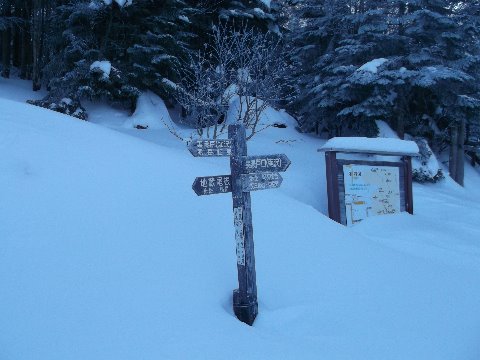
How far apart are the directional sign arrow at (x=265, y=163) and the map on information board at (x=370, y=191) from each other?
386 centimetres

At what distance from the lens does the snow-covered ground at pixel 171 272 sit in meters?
2.93

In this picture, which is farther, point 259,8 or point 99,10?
point 259,8

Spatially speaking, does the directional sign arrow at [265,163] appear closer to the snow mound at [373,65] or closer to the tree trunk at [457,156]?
the snow mound at [373,65]

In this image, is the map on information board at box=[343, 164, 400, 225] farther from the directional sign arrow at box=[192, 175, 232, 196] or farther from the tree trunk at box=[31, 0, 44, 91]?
the tree trunk at box=[31, 0, 44, 91]

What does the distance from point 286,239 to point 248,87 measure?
292 inches

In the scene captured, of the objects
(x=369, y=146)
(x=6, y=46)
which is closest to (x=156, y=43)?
(x=6, y=46)

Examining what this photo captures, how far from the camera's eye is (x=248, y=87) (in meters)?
11.5

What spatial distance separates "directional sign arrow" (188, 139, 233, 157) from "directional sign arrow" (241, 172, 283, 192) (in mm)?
271

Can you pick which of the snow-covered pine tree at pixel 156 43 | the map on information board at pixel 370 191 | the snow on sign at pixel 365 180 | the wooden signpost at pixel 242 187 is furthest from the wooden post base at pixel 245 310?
the snow-covered pine tree at pixel 156 43

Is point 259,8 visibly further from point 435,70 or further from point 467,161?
point 467,161

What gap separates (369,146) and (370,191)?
2.73ft

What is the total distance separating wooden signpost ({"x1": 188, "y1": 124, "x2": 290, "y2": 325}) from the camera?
11.3ft

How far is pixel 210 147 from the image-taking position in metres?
3.47

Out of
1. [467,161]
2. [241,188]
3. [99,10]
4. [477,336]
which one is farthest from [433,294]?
[467,161]
